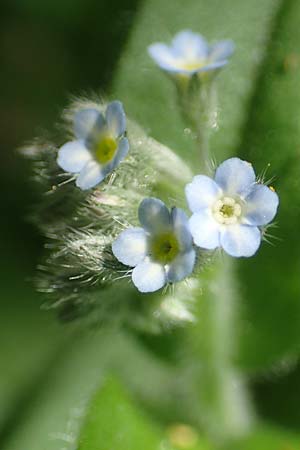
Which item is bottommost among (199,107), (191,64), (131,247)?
(131,247)

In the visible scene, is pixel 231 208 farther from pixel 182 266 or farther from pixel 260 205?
pixel 182 266

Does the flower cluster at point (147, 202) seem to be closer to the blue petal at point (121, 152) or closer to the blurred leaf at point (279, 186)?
the blue petal at point (121, 152)

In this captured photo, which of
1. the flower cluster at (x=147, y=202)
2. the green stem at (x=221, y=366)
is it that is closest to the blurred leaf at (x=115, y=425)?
the green stem at (x=221, y=366)

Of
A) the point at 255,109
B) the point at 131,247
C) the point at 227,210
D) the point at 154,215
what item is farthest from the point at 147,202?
the point at 255,109

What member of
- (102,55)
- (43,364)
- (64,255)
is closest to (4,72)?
(102,55)

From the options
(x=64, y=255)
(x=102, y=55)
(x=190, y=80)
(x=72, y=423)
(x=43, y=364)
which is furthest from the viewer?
(x=43, y=364)

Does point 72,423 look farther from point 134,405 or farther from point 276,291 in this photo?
point 276,291
